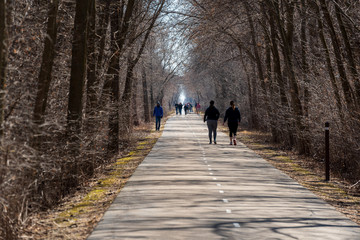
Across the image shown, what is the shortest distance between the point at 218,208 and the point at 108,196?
2610 millimetres

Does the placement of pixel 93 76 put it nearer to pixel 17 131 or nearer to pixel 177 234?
pixel 17 131

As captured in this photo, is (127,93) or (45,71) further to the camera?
(127,93)

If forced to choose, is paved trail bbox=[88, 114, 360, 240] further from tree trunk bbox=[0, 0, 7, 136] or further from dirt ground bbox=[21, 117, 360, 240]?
tree trunk bbox=[0, 0, 7, 136]

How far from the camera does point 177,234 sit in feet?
25.0

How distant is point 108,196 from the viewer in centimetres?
1117

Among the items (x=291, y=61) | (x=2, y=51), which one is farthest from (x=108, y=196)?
(x=291, y=61)

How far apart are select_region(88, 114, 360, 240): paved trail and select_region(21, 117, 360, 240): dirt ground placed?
0.28 metres

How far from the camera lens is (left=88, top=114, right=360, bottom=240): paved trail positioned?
25.7 ft

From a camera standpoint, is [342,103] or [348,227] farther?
[342,103]

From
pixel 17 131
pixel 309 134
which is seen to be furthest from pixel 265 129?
pixel 17 131

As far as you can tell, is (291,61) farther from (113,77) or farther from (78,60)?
(78,60)

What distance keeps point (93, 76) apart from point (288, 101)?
10.8 metres

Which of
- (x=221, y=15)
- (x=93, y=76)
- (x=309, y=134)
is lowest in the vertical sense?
(x=309, y=134)

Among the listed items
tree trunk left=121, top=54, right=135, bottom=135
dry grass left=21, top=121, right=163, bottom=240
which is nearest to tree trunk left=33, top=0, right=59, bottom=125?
dry grass left=21, top=121, right=163, bottom=240
